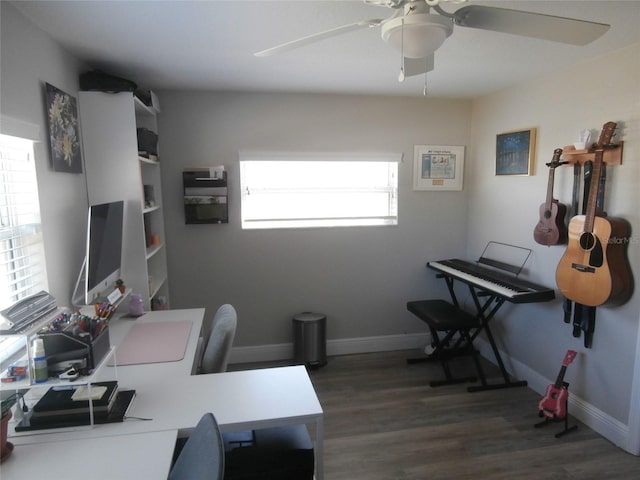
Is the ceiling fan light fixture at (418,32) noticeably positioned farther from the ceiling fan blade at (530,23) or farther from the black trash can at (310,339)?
the black trash can at (310,339)

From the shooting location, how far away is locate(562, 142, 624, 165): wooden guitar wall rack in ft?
7.41

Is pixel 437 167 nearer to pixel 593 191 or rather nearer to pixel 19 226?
pixel 593 191

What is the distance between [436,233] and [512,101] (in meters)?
1.25

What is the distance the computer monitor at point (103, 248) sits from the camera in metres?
1.87

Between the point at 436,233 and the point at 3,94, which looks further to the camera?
the point at 436,233

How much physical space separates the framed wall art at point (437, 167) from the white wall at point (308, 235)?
0.06 m

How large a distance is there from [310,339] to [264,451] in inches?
71.4

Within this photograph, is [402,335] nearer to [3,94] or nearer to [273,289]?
[273,289]

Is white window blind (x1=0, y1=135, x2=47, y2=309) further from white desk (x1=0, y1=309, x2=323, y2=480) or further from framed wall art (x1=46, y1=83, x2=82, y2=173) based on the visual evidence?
white desk (x1=0, y1=309, x2=323, y2=480)

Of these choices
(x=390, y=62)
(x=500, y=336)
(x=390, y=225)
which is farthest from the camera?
(x=390, y=225)

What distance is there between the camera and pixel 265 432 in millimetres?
1673

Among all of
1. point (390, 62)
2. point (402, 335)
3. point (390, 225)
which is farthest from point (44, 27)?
point (402, 335)

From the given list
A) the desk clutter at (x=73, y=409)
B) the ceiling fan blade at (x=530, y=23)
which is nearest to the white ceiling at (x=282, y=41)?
the ceiling fan blade at (x=530, y=23)

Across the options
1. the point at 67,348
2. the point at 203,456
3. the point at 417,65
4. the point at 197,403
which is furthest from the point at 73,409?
the point at 417,65
